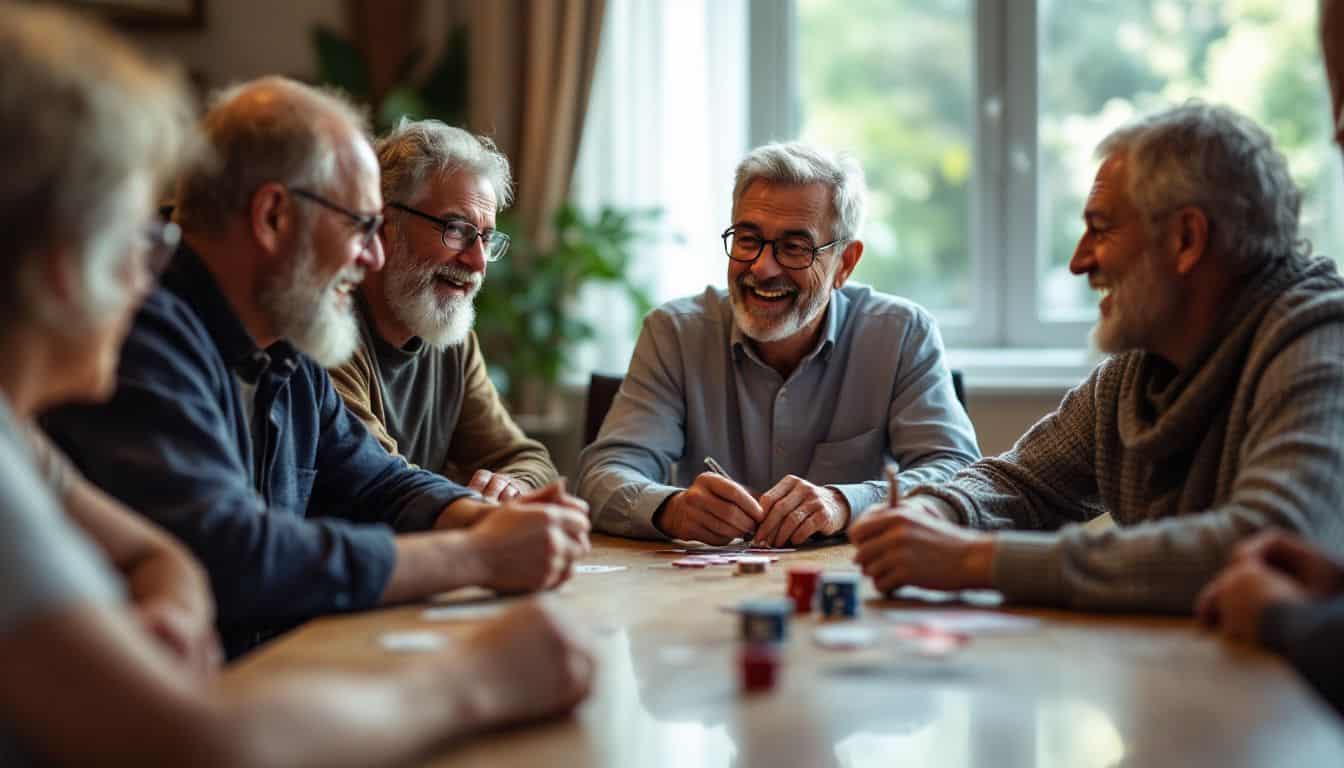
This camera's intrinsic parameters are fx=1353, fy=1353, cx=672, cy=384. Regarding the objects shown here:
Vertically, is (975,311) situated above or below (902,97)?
below

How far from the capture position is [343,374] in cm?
279

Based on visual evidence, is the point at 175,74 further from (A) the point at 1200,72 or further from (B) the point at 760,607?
(A) the point at 1200,72

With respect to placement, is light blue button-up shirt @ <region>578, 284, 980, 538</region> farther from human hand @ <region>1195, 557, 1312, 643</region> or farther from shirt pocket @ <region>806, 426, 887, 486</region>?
human hand @ <region>1195, 557, 1312, 643</region>

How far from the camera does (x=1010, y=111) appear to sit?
4816mm

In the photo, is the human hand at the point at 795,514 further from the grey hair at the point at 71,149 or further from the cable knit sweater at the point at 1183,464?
the grey hair at the point at 71,149

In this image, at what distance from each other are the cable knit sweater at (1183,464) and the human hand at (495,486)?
88 cm

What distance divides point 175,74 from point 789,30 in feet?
12.8

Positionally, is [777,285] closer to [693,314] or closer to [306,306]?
[693,314]

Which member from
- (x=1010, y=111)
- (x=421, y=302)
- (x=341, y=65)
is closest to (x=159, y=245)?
(x=421, y=302)

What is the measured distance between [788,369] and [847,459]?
0.28m

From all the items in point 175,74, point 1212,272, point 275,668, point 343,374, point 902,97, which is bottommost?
point 275,668

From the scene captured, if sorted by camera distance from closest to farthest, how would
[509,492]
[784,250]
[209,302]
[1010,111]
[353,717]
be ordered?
1. [353,717]
2. [209,302]
3. [509,492]
4. [784,250]
5. [1010,111]

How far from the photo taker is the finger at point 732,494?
248 cm

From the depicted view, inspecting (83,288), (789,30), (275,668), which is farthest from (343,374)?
(789,30)
